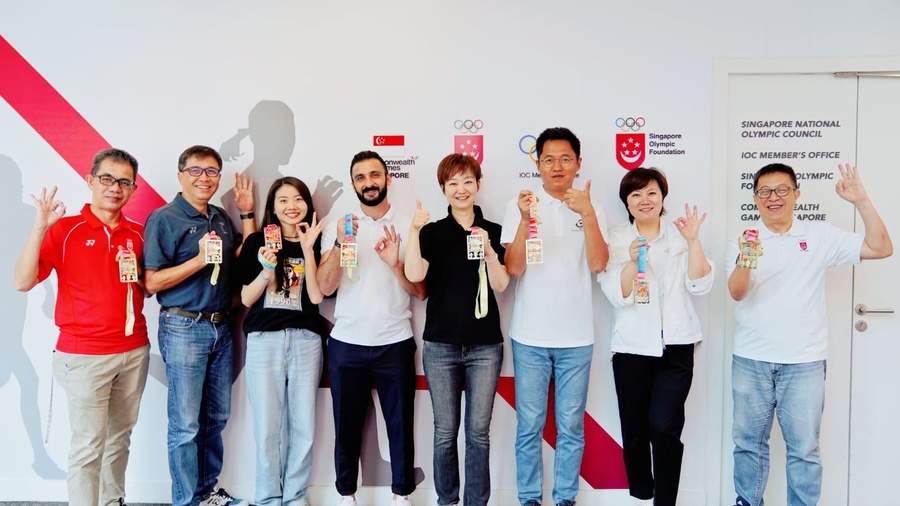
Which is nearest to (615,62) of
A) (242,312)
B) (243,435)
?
(242,312)

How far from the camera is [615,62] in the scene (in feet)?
9.71

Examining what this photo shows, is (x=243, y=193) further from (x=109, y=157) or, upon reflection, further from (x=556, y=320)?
(x=556, y=320)

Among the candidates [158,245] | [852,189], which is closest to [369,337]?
[158,245]

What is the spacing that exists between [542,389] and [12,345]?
3224mm

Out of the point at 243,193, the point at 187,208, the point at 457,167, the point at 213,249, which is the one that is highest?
the point at 457,167

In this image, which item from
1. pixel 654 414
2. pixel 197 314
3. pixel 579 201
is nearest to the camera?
pixel 579 201

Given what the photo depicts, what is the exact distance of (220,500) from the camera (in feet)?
9.85

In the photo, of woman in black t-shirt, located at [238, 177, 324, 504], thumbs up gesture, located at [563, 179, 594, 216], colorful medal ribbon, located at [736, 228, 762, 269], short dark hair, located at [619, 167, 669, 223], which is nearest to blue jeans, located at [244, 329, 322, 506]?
woman in black t-shirt, located at [238, 177, 324, 504]

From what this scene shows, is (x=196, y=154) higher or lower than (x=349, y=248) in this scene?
higher

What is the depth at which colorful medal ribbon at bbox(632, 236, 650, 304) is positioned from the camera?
246cm

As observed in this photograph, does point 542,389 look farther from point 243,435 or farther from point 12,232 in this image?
point 12,232

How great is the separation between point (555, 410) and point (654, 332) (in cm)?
67

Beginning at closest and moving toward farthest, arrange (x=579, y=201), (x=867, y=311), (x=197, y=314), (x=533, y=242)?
(x=533, y=242)
(x=579, y=201)
(x=197, y=314)
(x=867, y=311)

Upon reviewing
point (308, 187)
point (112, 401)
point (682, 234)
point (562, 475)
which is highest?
point (308, 187)
